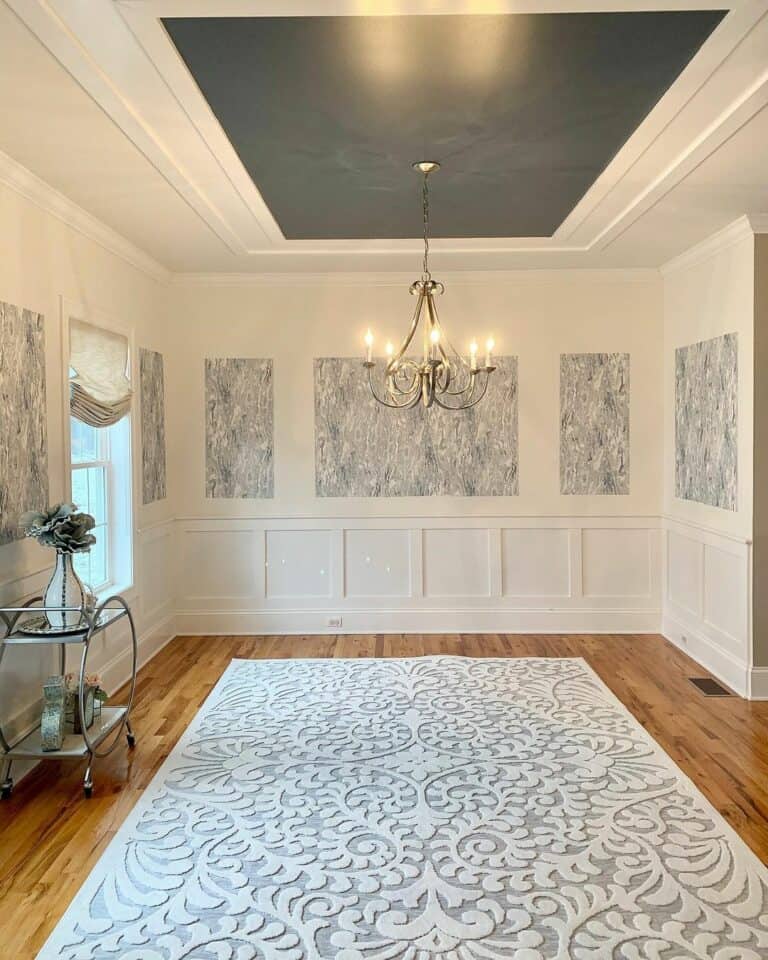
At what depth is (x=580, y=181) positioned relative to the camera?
147 inches

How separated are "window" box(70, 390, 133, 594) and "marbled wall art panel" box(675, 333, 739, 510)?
3736 mm

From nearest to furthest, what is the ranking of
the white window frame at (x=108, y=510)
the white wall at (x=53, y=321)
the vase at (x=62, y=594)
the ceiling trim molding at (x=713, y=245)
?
the vase at (x=62, y=594) → the white wall at (x=53, y=321) → the ceiling trim molding at (x=713, y=245) → the white window frame at (x=108, y=510)

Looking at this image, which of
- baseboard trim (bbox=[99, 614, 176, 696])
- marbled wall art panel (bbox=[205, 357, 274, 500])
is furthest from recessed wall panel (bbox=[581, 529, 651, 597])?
baseboard trim (bbox=[99, 614, 176, 696])

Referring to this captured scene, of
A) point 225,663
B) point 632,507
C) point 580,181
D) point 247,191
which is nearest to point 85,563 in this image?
point 225,663

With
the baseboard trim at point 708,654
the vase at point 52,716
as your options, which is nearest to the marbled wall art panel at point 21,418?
the vase at point 52,716

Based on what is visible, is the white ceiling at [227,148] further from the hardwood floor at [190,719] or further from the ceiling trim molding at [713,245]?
the hardwood floor at [190,719]

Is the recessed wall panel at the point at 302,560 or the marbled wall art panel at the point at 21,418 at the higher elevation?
the marbled wall art panel at the point at 21,418

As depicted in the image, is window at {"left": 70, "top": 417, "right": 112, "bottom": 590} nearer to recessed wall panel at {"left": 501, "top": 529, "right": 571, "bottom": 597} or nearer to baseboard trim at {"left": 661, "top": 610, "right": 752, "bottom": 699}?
recessed wall panel at {"left": 501, "top": 529, "right": 571, "bottom": 597}

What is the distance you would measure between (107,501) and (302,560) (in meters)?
1.59

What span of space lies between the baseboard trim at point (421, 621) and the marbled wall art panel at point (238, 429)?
3.15 ft

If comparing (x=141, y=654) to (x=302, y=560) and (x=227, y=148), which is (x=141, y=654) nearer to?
(x=302, y=560)

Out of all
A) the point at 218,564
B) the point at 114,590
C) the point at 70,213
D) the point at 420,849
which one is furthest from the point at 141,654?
the point at 420,849

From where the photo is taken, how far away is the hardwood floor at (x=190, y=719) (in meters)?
2.56

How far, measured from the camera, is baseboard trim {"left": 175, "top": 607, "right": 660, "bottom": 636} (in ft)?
18.6
